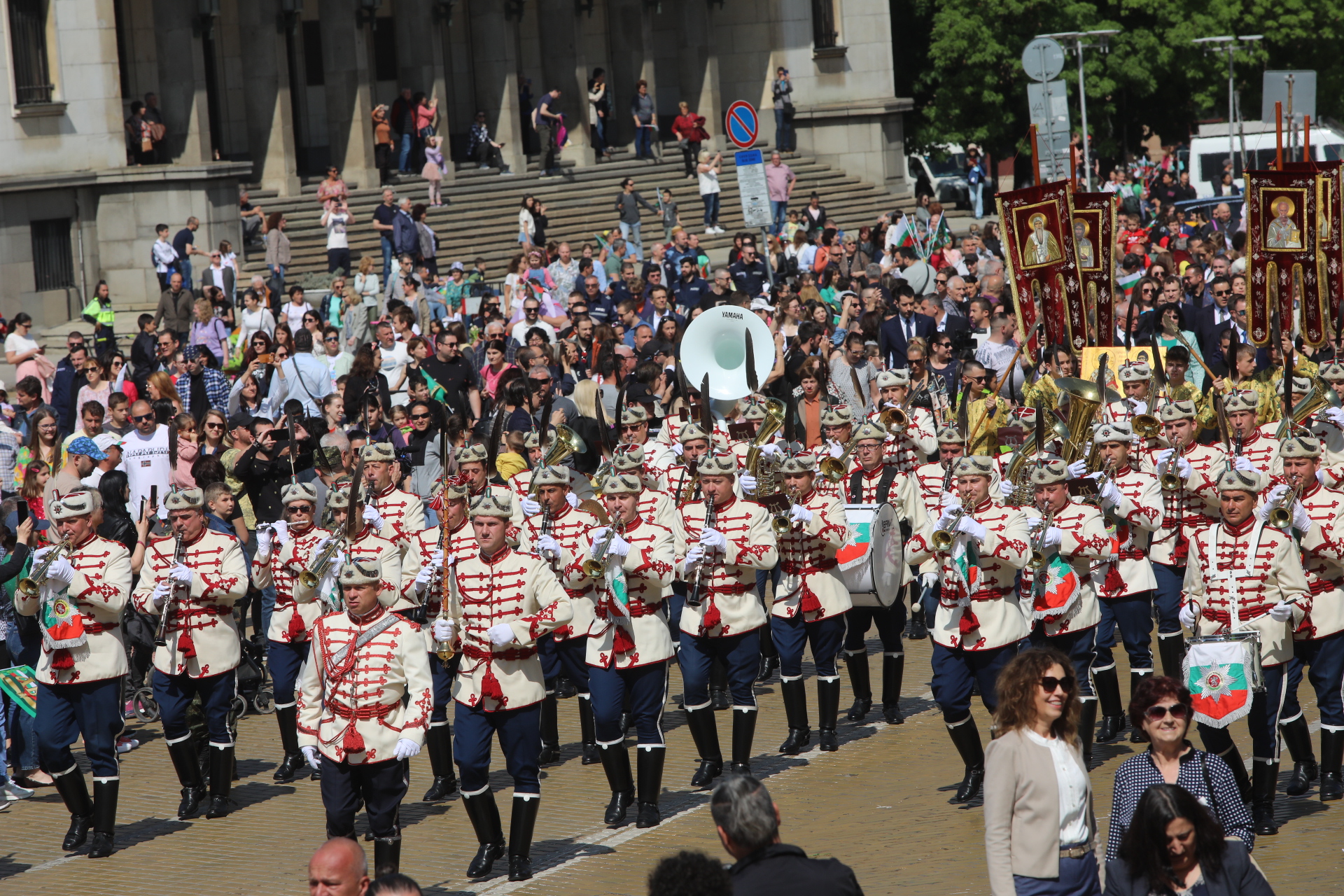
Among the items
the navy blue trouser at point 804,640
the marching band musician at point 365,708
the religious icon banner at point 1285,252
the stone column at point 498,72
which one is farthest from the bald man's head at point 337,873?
the stone column at point 498,72

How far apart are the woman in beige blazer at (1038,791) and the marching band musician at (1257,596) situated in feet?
9.22

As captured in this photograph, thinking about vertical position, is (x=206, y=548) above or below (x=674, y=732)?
above

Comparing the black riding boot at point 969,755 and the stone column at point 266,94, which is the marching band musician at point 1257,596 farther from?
the stone column at point 266,94

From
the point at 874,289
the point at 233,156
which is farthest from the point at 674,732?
the point at 233,156

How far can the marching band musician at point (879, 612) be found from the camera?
12438 millimetres

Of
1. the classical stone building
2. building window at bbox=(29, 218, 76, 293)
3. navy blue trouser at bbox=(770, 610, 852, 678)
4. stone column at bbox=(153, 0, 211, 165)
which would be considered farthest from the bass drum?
stone column at bbox=(153, 0, 211, 165)

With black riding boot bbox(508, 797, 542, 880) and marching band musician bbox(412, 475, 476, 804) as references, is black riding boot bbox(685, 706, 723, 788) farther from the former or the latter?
black riding boot bbox(508, 797, 542, 880)

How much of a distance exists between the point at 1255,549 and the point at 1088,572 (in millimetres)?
1481

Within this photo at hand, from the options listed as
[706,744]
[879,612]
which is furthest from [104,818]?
[879,612]

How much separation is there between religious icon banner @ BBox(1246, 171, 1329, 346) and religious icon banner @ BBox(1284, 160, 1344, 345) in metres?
0.02

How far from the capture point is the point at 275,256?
84.5ft

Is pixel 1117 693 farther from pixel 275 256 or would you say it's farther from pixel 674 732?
pixel 275 256

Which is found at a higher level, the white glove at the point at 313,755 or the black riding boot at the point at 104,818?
the white glove at the point at 313,755

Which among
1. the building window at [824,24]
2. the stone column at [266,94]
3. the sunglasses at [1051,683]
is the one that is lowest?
the sunglasses at [1051,683]
